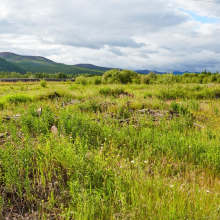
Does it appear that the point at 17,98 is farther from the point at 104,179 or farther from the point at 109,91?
the point at 104,179

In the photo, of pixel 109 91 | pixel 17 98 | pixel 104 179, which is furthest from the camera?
pixel 109 91

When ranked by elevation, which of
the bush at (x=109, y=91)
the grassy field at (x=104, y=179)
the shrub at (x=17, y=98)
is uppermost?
the bush at (x=109, y=91)

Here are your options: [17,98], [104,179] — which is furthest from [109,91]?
[104,179]

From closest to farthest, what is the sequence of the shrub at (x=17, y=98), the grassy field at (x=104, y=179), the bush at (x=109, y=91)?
1. the grassy field at (x=104, y=179)
2. the shrub at (x=17, y=98)
3. the bush at (x=109, y=91)

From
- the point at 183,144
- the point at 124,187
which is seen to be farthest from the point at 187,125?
the point at 124,187

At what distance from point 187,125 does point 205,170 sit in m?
2.63

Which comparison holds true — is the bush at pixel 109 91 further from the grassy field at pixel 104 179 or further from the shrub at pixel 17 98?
the grassy field at pixel 104 179

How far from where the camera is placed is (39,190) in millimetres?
2906

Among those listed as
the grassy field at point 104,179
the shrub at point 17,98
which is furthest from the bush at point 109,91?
the grassy field at point 104,179

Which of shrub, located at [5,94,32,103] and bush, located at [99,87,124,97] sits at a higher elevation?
bush, located at [99,87,124,97]

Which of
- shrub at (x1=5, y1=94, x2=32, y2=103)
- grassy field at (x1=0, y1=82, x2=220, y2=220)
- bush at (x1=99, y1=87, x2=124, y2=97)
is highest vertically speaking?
bush at (x1=99, y1=87, x2=124, y2=97)

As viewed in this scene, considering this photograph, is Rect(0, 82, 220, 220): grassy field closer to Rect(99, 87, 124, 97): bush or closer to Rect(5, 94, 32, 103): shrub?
Rect(5, 94, 32, 103): shrub

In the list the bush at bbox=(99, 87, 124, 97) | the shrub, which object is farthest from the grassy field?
the bush at bbox=(99, 87, 124, 97)

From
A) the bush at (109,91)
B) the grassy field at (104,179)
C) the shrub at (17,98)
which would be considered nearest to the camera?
the grassy field at (104,179)
